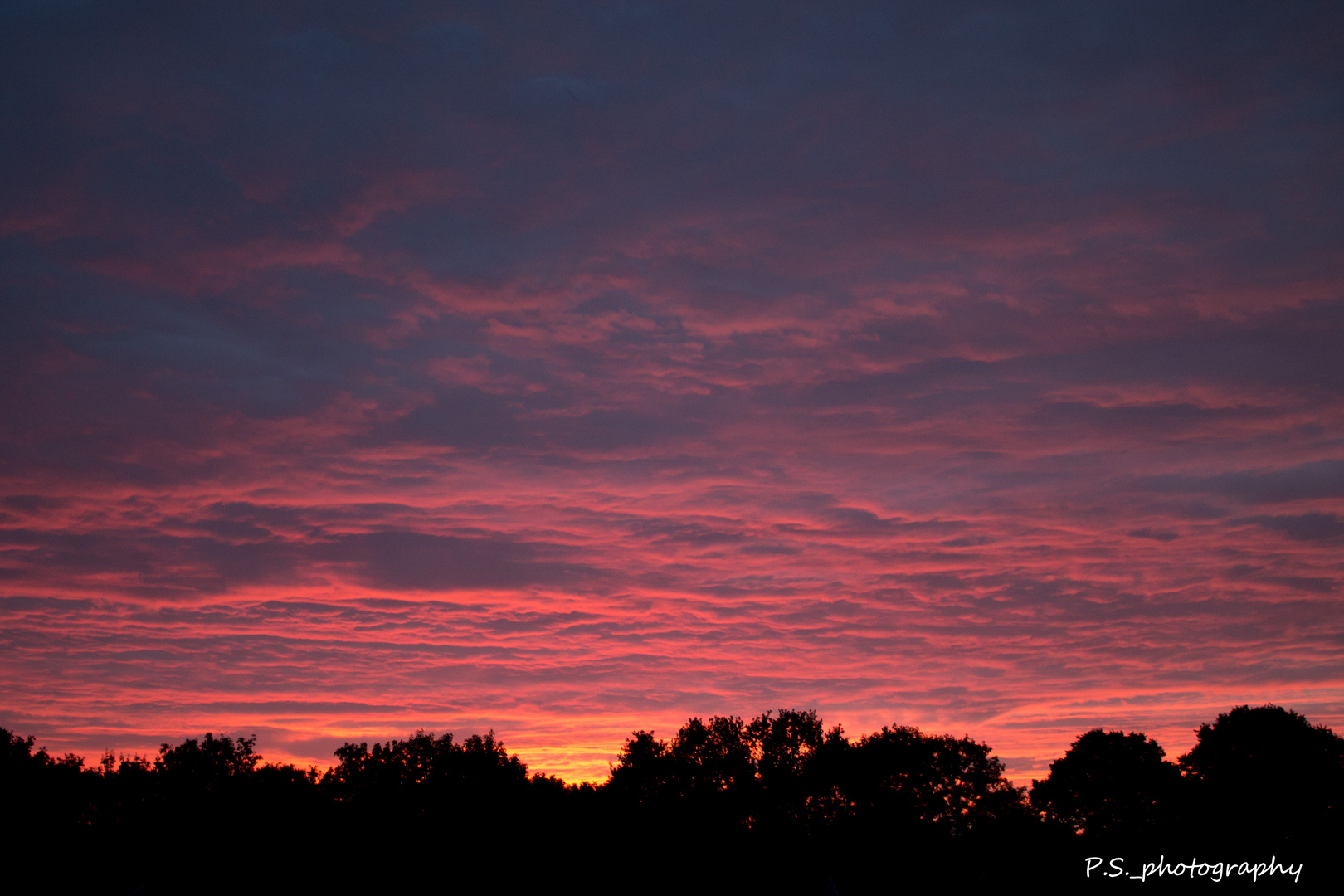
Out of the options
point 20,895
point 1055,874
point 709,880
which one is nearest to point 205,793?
point 20,895

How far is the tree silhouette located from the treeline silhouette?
0.18 metres

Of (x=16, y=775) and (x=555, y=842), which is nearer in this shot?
(x=555, y=842)

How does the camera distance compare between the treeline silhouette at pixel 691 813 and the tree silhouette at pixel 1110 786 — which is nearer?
the treeline silhouette at pixel 691 813

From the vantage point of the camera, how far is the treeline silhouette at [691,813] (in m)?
84.1

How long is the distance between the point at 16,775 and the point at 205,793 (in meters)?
16.9

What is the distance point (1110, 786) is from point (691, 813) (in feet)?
133

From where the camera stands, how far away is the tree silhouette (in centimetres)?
9831

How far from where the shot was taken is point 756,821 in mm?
113625

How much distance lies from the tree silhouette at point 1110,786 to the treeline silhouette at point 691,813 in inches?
7.2

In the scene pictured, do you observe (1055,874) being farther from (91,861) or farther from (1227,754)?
(91,861)

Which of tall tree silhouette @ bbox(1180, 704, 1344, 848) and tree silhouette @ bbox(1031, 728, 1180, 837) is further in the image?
tree silhouette @ bbox(1031, 728, 1180, 837)

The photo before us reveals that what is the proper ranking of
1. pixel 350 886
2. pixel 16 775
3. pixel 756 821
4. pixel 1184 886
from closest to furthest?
pixel 1184 886 → pixel 350 886 → pixel 16 775 → pixel 756 821

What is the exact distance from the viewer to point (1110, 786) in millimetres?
101438

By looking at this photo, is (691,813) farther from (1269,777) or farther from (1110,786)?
(1269,777)
